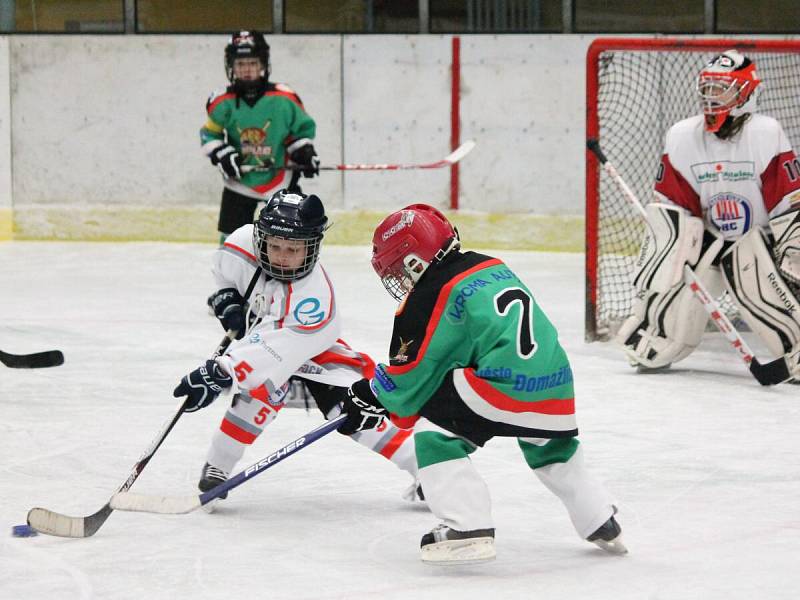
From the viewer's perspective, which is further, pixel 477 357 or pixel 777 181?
pixel 777 181

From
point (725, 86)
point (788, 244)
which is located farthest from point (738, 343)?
point (725, 86)

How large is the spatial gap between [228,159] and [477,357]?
362 cm

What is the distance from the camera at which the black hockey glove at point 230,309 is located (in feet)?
10.4

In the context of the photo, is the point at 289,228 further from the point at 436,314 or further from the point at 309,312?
the point at 436,314

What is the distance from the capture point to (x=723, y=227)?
4.79 metres

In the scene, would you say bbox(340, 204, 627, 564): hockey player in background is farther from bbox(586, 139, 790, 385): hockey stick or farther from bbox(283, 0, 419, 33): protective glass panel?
bbox(283, 0, 419, 33): protective glass panel

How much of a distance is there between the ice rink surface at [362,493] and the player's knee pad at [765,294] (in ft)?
0.64

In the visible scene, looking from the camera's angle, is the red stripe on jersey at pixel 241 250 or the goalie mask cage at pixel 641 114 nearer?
the red stripe on jersey at pixel 241 250

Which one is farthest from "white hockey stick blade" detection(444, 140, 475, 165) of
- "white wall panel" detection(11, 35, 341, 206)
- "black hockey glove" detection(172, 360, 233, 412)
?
"black hockey glove" detection(172, 360, 233, 412)

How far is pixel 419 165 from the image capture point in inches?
312

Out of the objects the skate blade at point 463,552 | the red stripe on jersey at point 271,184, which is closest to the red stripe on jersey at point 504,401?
the skate blade at point 463,552

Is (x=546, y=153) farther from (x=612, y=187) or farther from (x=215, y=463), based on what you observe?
(x=215, y=463)

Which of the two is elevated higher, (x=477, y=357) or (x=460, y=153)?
(x=460, y=153)

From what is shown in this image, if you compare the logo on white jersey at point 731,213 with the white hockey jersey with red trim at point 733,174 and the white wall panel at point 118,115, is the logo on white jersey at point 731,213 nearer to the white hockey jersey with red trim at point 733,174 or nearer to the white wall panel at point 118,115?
the white hockey jersey with red trim at point 733,174
